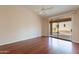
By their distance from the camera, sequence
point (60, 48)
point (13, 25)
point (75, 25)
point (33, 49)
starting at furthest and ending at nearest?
point (75, 25) → point (13, 25) → point (60, 48) → point (33, 49)

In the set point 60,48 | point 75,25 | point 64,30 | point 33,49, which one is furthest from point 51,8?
point 75,25

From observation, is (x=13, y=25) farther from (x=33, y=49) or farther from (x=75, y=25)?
(x=75, y=25)

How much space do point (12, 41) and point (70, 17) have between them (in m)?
3.85

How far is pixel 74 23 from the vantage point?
6.50m

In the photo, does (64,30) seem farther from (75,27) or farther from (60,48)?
(60,48)

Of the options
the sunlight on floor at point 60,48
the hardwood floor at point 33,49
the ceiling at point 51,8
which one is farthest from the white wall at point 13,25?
the sunlight on floor at point 60,48

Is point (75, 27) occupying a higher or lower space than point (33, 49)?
higher

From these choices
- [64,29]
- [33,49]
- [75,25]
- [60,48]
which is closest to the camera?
[33,49]

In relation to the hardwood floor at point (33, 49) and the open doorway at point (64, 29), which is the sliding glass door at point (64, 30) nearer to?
the open doorway at point (64, 29)

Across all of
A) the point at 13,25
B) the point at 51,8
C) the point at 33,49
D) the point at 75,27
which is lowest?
the point at 33,49

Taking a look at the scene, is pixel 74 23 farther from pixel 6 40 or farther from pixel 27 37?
pixel 6 40

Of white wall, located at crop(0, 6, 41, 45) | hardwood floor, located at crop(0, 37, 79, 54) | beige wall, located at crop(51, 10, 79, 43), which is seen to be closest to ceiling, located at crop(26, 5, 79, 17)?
white wall, located at crop(0, 6, 41, 45)

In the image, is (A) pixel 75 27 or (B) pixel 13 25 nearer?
(B) pixel 13 25
